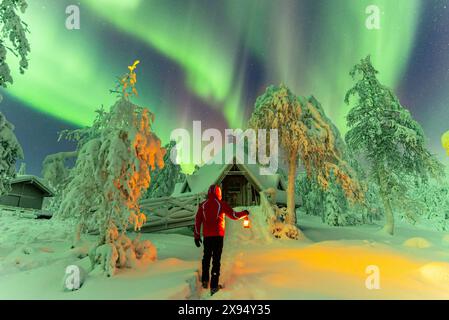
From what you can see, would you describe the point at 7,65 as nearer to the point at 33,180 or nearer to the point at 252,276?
the point at 252,276

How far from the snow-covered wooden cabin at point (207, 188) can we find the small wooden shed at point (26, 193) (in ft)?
51.8

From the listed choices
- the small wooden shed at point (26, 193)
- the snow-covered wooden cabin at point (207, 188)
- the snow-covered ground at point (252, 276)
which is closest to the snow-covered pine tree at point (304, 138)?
the snow-covered wooden cabin at point (207, 188)

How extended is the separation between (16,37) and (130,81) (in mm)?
6001

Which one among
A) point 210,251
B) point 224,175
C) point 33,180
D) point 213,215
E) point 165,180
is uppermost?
point 165,180

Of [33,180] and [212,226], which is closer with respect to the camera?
[212,226]

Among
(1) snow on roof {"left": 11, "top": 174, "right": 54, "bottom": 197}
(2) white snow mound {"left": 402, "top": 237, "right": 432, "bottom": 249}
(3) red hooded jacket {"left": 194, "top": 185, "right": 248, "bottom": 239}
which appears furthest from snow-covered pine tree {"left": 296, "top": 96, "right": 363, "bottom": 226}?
(1) snow on roof {"left": 11, "top": 174, "right": 54, "bottom": 197}

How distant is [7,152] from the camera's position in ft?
30.0

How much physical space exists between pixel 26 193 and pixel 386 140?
3290 centimetres

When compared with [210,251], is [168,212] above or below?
above

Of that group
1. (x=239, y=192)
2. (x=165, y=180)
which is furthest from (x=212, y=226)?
(x=165, y=180)

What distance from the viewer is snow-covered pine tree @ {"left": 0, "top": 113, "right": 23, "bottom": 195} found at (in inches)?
356

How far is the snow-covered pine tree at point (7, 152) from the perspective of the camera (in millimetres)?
9055
